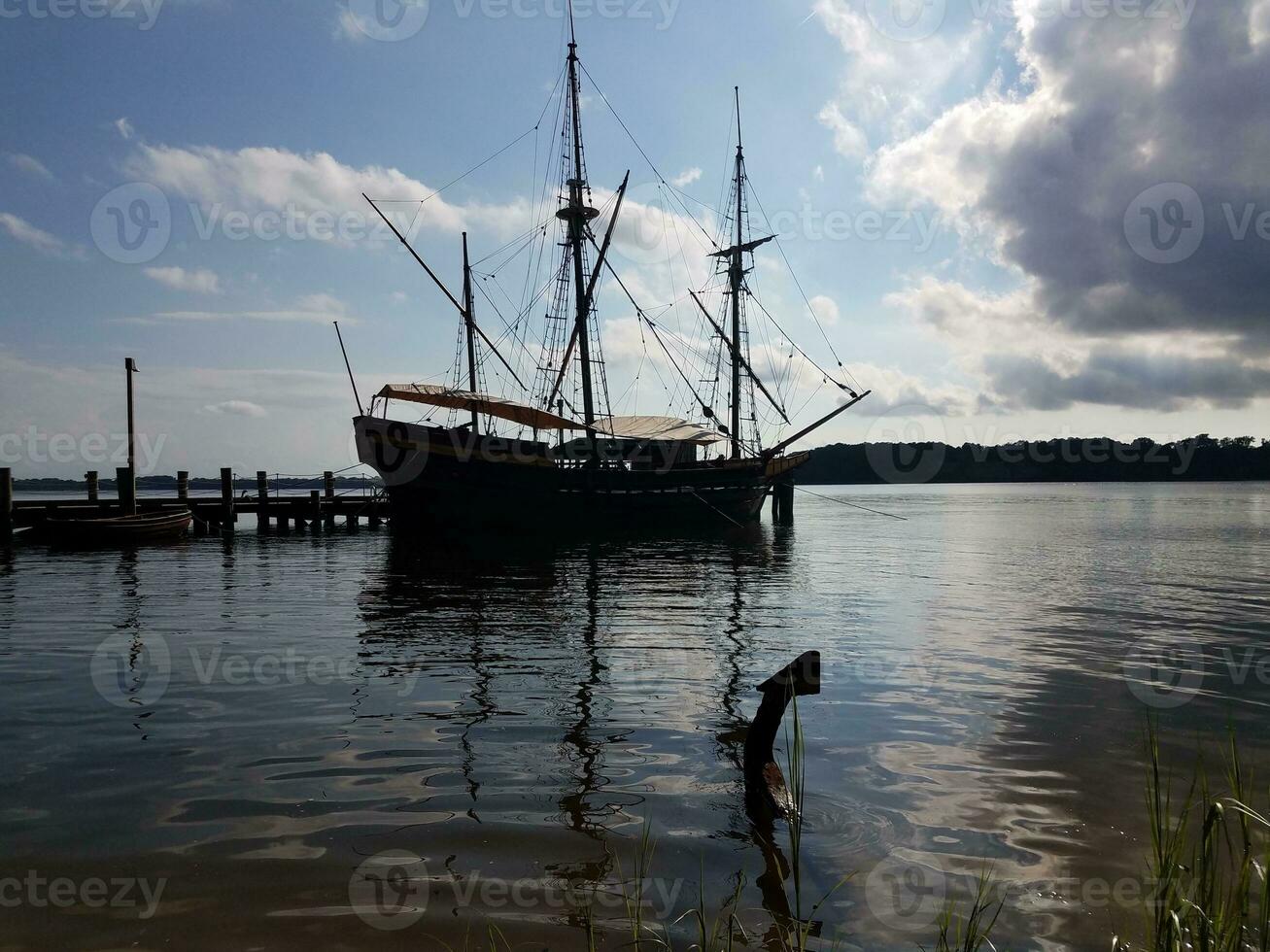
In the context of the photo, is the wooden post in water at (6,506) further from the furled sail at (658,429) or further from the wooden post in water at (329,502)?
the furled sail at (658,429)

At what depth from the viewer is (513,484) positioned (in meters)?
34.5

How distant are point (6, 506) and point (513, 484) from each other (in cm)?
1946

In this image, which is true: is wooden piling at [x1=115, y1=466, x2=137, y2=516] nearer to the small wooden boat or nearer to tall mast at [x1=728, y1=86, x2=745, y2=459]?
the small wooden boat

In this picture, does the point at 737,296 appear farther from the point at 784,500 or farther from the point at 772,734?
the point at 772,734

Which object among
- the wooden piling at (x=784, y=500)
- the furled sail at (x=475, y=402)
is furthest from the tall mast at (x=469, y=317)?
the wooden piling at (x=784, y=500)

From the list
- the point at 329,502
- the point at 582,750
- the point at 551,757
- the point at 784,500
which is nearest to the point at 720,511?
the point at 784,500

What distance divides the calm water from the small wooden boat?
14.1 m

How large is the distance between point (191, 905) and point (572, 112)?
40456 mm

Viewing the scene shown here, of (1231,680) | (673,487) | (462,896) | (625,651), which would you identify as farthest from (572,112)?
(462,896)

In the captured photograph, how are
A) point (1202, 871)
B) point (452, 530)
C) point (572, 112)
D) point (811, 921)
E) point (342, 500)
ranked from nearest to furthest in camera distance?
point (1202, 871), point (811, 921), point (452, 530), point (572, 112), point (342, 500)

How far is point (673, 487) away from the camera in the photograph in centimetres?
3909

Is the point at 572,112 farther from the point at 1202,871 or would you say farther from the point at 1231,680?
the point at 1202,871

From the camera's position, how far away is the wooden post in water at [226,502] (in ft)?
119

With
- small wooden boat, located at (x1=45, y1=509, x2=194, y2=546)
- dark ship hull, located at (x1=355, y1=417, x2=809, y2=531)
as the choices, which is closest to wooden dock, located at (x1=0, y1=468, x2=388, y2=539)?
small wooden boat, located at (x1=45, y1=509, x2=194, y2=546)
